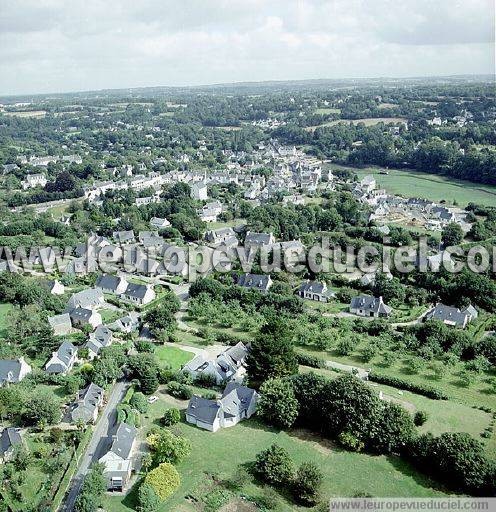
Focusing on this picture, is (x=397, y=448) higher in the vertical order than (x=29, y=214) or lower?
lower

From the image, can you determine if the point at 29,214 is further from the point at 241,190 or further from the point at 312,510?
the point at 312,510

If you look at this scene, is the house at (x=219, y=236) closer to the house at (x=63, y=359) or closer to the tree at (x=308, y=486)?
the house at (x=63, y=359)

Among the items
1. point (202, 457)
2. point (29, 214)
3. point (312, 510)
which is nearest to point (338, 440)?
point (312, 510)

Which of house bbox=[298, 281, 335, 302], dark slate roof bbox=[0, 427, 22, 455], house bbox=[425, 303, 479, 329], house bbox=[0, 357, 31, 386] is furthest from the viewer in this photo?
house bbox=[298, 281, 335, 302]

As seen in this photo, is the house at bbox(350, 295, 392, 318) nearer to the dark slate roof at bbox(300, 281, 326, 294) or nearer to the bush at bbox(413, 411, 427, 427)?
the dark slate roof at bbox(300, 281, 326, 294)

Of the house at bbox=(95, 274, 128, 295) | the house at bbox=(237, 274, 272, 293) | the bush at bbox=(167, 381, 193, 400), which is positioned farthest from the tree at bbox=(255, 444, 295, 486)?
the house at bbox=(95, 274, 128, 295)
